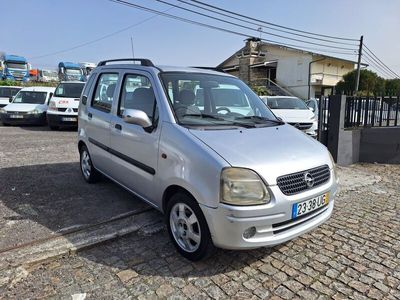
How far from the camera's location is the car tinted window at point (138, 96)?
138 inches

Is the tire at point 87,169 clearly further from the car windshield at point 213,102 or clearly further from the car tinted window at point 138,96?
the car windshield at point 213,102

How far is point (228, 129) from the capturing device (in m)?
3.23

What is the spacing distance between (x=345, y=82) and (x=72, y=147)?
97.8ft

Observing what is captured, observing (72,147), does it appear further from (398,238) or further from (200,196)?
(398,238)

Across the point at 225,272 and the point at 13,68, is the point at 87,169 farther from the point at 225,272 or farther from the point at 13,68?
the point at 13,68

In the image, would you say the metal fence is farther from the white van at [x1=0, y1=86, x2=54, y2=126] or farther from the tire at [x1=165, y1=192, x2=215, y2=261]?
the white van at [x1=0, y1=86, x2=54, y2=126]

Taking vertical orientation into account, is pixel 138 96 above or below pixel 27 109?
above

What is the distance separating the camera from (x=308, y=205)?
114 inches

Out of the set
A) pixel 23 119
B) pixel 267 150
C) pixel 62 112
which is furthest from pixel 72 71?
pixel 267 150

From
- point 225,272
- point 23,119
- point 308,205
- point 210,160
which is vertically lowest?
point 225,272

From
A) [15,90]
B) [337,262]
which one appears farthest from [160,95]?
[15,90]

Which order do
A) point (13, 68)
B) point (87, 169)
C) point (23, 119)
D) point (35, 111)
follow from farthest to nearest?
1. point (13, 68)
2. point (35, 111)
3. point (23, 119)
4. point (87, 169)

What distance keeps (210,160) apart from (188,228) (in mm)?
743

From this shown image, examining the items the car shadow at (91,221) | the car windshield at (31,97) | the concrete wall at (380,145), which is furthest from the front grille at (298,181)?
the car windshield at (31,97)
